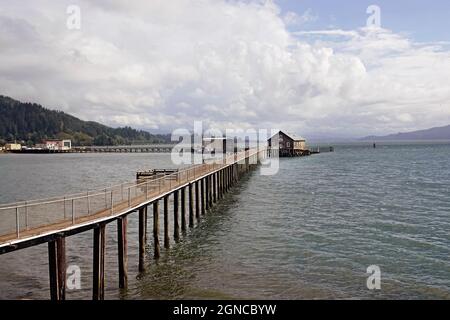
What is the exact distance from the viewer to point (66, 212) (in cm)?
1595

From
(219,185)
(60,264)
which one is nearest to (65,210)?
(60,264)

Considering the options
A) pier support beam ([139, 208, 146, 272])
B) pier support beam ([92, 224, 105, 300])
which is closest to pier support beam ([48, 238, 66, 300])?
pier support beam ([92, 224, 105, 300])

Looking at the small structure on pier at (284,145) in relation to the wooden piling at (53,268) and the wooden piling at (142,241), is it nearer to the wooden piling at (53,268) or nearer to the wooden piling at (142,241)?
the wooden piling at (142,241)

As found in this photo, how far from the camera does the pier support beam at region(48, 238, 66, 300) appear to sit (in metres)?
13.7

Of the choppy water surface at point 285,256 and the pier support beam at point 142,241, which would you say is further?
the pier support beam at point 142,241

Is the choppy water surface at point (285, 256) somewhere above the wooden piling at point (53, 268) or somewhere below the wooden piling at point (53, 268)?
below

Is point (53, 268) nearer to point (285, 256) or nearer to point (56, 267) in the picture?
point (56, 267)

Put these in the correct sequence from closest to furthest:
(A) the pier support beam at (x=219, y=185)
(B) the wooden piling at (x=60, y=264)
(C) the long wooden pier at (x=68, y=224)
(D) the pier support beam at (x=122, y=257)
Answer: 1. (C) the long wooden pier at (x=68, y=224)
2. (B) the wooden piling at (x=60, y=264)
3. (D) the pier support beam at (x=122, y=257)
4. (A) the pier support beam at (x=219, y=185)

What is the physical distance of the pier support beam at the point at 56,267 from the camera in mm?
13703

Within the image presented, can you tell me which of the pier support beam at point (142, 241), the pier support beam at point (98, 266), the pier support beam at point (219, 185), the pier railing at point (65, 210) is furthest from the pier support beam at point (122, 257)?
the pier support beam at point (219, 185)

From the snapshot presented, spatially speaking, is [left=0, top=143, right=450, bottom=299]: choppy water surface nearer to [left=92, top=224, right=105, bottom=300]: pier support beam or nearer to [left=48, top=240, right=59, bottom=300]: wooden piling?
[left=92, top=224, right=105, bottom=300]: pier support beam

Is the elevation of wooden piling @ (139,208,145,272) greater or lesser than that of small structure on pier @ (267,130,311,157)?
lesser

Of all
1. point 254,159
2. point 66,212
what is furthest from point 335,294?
point 254,159

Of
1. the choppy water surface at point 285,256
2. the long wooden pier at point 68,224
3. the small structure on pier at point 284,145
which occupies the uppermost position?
the small structure on pier at point 284,145
